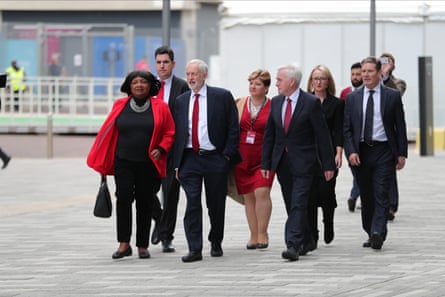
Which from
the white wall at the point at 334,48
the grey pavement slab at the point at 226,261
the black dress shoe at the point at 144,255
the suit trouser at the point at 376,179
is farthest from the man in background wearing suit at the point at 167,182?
the white wall at the point at 334,48

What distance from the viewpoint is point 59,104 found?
1462 inches

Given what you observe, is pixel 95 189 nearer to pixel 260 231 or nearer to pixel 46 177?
pixel 46 177

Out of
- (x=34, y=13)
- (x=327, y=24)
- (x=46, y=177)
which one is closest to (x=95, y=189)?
(x=46, y=177)

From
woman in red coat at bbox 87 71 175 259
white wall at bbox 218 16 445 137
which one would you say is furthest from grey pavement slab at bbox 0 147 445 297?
white wall at bbox 218 16 445 137

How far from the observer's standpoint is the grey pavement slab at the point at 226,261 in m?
9.38

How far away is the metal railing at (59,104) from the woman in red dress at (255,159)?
23401 millimetres

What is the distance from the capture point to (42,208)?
636 inches

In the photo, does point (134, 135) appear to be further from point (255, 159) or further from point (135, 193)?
point (255, 159)

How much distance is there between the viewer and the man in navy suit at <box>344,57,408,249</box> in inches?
459

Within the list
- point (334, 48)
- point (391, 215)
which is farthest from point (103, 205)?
point (334, 48)

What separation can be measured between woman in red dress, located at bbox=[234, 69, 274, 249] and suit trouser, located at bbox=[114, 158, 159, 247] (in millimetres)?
1027

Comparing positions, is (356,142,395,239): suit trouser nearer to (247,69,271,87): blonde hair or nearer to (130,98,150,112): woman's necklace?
(247,69,271,87): blonde hair

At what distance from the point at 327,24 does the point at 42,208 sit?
48.6ft

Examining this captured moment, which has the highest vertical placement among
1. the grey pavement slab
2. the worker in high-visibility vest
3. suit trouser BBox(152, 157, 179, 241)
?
the worker in high-visibility vest
